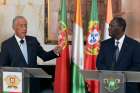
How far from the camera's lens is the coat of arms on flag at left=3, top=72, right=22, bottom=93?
5320 mm

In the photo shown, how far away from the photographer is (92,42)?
7305 mm

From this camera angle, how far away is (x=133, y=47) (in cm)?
583

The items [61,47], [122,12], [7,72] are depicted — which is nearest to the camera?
[7,72]

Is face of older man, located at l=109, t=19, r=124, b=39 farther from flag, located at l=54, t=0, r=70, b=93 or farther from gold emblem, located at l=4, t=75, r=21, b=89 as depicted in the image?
flag, located at l=54, t=0, r=70, b=93

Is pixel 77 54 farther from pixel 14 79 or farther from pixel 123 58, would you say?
pixel 14 79

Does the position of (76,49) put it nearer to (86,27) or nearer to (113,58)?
(86,27)

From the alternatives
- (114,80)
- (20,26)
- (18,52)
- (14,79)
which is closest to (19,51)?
(18,52)

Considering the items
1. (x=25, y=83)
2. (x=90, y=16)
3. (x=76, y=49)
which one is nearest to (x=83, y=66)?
(x=76, y=49)

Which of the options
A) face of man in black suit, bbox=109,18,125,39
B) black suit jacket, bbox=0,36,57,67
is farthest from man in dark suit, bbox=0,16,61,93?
face of man in black suit, bbox=109,18,125,39

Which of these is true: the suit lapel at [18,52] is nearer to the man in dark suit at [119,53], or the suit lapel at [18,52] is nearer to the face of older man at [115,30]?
the man in dark suit at [119,53]

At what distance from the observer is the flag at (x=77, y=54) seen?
735cm

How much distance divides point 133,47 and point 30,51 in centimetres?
138

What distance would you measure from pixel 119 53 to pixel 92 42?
59.3 inches

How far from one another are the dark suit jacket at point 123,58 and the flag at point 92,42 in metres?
1.40
